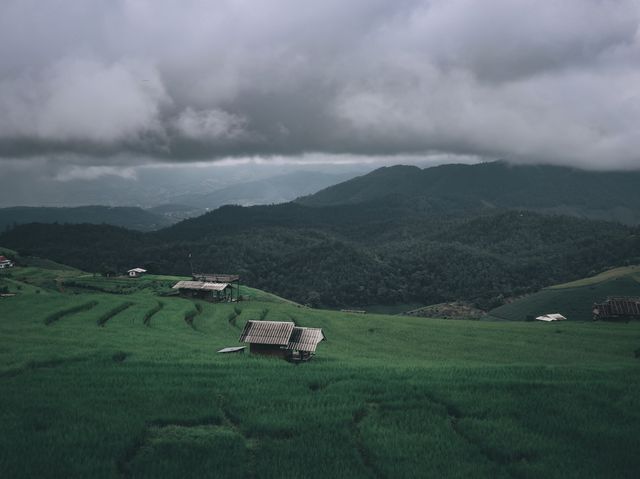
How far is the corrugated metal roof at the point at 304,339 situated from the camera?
1201 inches

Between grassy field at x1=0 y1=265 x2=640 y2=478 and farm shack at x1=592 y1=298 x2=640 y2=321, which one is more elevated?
grassy field at x1=0 y1=265 x2=640 y2=478

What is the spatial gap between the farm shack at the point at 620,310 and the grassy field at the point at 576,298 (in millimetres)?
22913

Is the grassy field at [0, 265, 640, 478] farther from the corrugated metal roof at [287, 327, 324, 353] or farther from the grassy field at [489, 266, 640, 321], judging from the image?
the grassy field at [489, 266, 640, 321]

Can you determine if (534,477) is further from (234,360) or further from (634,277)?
(634,277)

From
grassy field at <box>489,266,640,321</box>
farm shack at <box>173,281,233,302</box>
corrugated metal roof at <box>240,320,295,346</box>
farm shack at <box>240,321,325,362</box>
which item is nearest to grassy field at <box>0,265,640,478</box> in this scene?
corrugated metal roof at <box>240,320,295,346</box>

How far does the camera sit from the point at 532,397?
19.3 m

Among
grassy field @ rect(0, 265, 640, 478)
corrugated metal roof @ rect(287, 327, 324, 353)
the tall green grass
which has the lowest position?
the tall green grass

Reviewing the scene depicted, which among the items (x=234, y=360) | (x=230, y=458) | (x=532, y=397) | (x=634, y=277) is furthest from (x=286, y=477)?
(x=634, y=277)

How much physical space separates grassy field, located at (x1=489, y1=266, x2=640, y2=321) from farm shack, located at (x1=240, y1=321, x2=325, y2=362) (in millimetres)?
84331

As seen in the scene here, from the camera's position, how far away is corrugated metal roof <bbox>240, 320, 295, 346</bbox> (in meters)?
31.1

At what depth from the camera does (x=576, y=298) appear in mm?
112500

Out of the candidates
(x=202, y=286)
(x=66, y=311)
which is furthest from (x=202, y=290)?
(x=66, y=311)

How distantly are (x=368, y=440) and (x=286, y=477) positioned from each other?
3.53 meters

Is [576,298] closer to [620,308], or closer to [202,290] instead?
[620,308]
